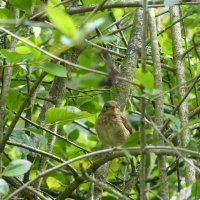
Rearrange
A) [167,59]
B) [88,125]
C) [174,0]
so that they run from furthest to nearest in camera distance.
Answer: [88,125], [167,59], [174,0]

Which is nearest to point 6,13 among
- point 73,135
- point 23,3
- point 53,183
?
point 23,3

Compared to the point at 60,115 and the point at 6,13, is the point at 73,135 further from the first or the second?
Result: the point at 6,13

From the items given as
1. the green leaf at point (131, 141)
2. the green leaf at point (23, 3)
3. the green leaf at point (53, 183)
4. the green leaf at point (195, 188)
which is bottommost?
the green leaf at point (53, 183)

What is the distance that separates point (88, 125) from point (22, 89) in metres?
1.36

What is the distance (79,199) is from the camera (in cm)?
417

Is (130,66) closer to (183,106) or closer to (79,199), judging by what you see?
(183,106)

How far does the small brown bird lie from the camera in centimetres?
450

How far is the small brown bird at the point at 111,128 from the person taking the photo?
450cm

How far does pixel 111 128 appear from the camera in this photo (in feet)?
15.4

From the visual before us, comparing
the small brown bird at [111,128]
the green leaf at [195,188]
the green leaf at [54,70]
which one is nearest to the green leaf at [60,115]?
the green leaf at [54,70]

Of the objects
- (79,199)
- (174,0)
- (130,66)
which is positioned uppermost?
(174,0)

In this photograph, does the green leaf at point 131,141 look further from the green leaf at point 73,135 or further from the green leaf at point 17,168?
the green leaf at point 73,135

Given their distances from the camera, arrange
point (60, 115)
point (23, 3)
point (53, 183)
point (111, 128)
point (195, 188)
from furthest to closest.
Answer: point (111, 128) < point (53, 183) < point (60, 115) < point (23, 3) < point (195, 188)

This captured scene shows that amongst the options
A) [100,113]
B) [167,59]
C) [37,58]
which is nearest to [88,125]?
[100,113]
